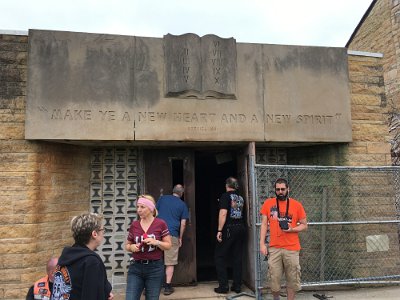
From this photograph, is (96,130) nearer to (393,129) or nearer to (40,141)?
(40,141)

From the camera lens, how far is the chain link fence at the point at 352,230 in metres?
6.37

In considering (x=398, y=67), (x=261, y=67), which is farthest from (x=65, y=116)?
(x=398, y=67)

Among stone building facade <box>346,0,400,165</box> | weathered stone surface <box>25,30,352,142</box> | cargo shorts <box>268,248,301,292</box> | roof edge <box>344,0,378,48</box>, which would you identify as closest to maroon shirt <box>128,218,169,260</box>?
cargo shorts <box>268,248,301,292</box>

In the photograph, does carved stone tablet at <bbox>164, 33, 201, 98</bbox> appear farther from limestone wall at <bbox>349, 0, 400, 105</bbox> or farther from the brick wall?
limestone wall at <bbox>349, 0, 400, 105</bbox>

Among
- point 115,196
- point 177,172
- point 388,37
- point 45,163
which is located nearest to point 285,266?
point 177,172

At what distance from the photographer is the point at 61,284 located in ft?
8.66

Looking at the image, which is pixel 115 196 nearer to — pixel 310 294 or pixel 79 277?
pixel 310 294

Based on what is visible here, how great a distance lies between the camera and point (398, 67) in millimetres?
11750

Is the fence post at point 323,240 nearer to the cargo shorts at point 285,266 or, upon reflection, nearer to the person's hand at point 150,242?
the cargo shorts at point 285,266

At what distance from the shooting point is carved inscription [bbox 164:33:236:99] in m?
5.93

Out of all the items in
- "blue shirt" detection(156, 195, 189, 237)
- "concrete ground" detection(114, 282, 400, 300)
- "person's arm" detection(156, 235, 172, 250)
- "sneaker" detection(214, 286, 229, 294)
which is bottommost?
"concrete ground" detection(114, 282, 400, 300)

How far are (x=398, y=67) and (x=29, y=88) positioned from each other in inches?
421

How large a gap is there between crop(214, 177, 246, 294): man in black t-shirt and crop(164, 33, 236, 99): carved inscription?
1560mm

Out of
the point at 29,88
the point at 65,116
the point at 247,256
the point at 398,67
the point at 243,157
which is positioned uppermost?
the point at 398,67
